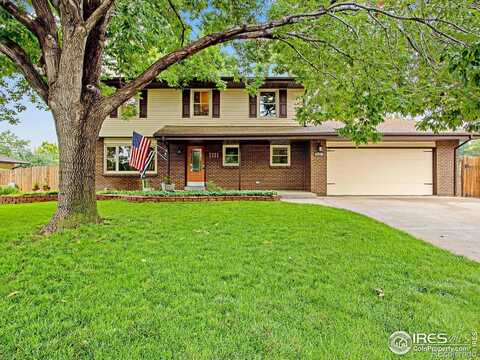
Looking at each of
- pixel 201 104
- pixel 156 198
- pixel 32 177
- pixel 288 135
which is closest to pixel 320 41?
pixel 288 135

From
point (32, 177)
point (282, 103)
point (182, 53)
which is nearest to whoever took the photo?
point (182, 53)

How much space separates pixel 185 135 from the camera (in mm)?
11688

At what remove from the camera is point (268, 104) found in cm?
1331

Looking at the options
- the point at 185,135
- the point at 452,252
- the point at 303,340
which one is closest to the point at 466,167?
the point at 452,252

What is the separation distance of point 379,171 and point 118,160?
13016mm

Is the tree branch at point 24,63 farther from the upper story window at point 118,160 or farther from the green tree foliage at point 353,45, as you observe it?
the upper story window at point 118,160

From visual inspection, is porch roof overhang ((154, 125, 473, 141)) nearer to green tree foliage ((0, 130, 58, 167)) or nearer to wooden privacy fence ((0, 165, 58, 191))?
wooden privacy fence ((0, 165, 58, 191))

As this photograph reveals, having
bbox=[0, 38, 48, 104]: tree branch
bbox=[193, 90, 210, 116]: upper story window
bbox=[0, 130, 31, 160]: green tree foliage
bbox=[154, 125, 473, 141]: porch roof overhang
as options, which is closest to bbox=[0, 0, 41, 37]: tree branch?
bbox=[0, 38, 48, 104]: tree branch

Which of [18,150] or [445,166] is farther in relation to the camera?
[18,150]

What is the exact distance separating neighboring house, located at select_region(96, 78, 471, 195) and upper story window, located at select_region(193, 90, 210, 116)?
49 millimetres

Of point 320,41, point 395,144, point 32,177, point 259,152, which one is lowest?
point 32,177

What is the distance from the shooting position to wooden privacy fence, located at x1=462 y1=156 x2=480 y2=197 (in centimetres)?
1267

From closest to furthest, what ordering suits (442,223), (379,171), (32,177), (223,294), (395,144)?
(223,294) → (442,223) → (395,144) → (379,171) → (32,177)

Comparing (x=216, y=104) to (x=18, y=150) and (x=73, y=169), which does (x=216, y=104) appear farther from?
(x=18, y=150)
